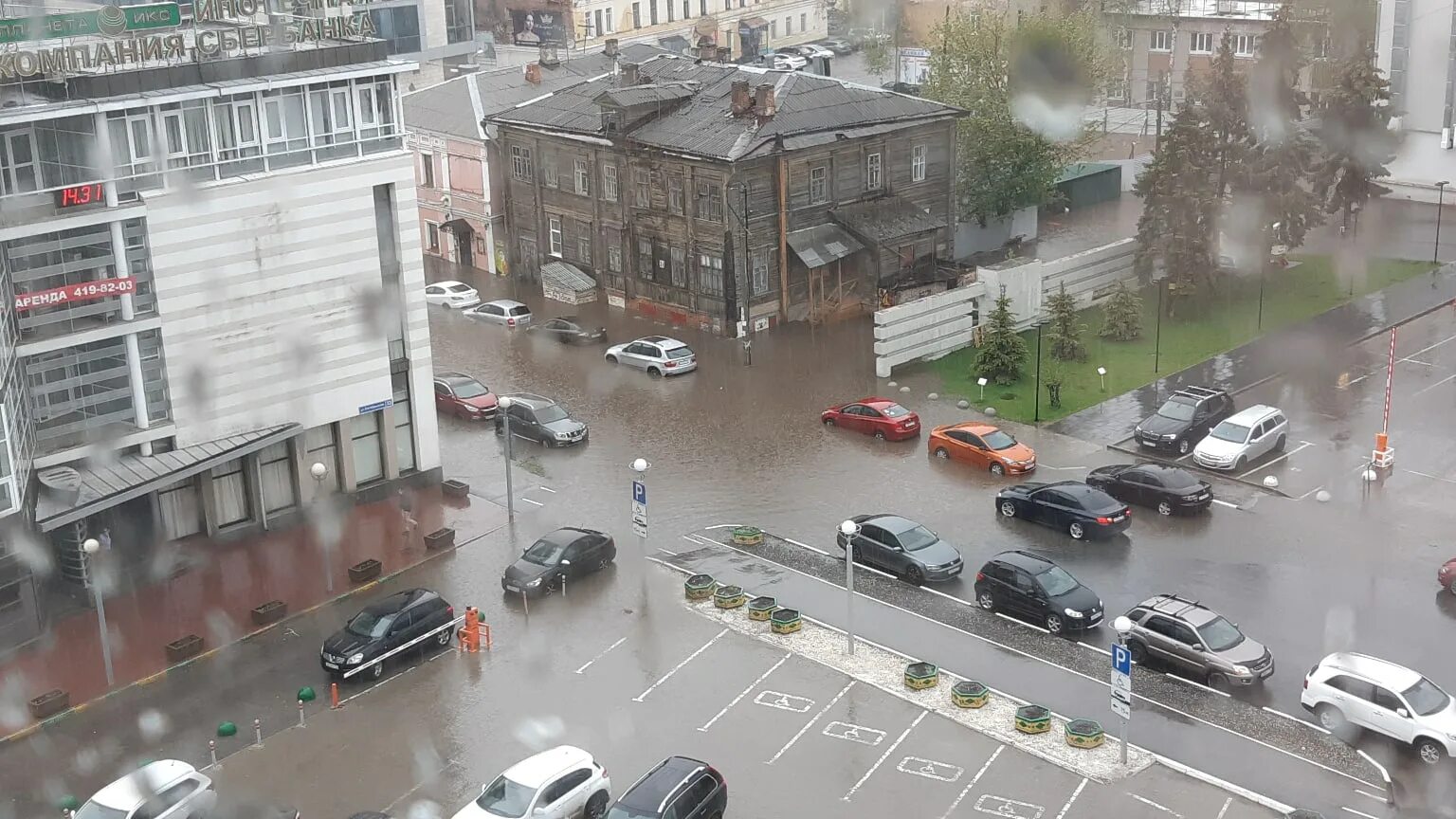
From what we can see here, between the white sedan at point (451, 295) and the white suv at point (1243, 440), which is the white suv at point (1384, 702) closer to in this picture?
the white suv at point (1243, 440)

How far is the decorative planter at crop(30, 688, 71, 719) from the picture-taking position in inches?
1055

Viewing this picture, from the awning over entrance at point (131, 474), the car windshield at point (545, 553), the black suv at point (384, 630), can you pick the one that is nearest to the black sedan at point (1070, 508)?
the car windshield at point (545, 553)

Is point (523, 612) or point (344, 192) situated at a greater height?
point (344, 192)

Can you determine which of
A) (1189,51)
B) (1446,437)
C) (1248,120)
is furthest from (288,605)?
(1189,51)

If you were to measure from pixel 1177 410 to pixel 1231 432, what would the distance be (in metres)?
1.78

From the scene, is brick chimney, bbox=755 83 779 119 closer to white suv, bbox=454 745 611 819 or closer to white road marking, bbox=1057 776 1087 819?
white suv, bbox=454 745 611 819

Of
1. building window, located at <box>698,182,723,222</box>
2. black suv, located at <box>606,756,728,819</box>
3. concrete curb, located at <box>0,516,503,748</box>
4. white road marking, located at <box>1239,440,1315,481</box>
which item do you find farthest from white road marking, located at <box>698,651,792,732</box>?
building window, located at <box>698,182,723,222</box>

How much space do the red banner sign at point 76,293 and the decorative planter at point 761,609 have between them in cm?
Result: 1299

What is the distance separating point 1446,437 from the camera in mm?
37031

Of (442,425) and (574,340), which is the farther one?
(574,340)

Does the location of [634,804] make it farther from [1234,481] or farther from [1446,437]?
[1446,437]

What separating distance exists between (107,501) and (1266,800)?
20152mm

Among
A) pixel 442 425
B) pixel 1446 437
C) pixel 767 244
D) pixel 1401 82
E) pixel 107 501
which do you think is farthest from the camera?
pixel 1401 82

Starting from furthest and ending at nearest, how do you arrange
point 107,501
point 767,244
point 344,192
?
point 767,244, point 344,192, point 107,501
